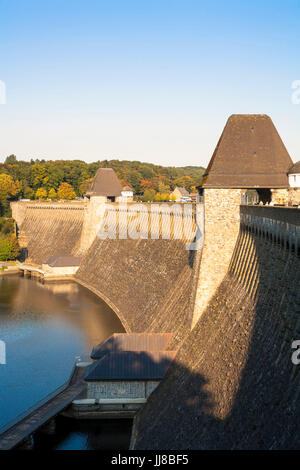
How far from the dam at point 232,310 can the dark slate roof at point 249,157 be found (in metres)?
0.05

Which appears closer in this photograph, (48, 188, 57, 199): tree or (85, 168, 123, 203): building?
(85, 168, 123, 203): building

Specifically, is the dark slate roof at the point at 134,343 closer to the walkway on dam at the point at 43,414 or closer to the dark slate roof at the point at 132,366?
the dark slate roof at the point at 132,366

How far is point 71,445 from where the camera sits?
69.3 ft

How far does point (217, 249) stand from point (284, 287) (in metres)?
7.62

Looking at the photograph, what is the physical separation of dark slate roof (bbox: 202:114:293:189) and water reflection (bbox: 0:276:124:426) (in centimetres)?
1387

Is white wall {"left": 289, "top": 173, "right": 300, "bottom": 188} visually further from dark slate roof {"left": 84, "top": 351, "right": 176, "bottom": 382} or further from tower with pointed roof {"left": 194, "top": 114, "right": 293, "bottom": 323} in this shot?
dark slate roof {"left": 84, "top": 351, "right": 176, "bottom": 382}

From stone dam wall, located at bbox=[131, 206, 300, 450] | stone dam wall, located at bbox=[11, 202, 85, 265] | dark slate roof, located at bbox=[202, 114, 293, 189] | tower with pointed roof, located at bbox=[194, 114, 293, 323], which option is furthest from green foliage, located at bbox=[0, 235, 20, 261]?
stone dam wall, located at bbox=[131, 206, 300, 450]

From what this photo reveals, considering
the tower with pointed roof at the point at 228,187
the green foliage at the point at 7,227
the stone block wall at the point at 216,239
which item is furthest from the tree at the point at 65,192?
the stone block wall at the point at 216,239

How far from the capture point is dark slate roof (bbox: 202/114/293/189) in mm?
23375

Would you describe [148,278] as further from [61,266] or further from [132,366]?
[61,266]

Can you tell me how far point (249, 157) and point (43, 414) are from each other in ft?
49.1

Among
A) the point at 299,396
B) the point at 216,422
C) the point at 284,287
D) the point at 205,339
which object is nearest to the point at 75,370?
the point at 205,339

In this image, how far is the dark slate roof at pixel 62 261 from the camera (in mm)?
58875

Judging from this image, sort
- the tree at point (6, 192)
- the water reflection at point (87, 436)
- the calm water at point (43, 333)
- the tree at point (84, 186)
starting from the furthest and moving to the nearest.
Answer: the tree at point (84, 186)
the tree at point (6, 192)
the calm water at point (43, 333)
the water reflection at point (87, 436)
